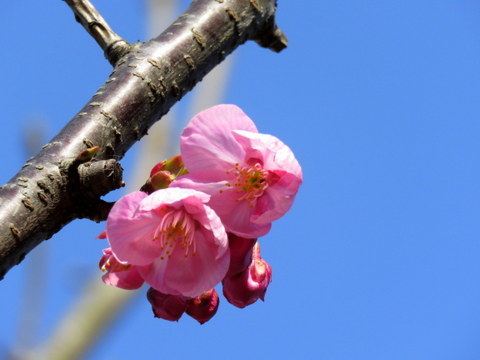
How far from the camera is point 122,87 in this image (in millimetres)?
1444

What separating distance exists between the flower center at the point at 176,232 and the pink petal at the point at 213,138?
0.09 meters

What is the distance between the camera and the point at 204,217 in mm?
1210

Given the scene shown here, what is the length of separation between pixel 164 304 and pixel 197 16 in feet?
2.49

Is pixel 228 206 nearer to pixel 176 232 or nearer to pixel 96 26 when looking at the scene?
pixel 176 232

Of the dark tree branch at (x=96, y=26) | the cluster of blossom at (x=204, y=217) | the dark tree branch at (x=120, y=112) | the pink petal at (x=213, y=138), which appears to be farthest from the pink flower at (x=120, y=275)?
the dark tree branch at (x=96, y=26)

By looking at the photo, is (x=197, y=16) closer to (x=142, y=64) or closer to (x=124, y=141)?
(x=142, y=64)

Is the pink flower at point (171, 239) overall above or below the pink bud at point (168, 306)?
above

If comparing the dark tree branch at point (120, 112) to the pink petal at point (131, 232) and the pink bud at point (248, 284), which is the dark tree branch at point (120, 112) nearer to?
the pink petal at point (131, 232)

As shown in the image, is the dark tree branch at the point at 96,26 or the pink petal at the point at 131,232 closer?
the pink petal at the point at 131,232

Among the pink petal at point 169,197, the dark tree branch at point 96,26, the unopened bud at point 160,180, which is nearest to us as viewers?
the pink petal at point 169,197

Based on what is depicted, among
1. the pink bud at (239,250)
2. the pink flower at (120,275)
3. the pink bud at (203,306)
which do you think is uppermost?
the pink bud at (239,250)

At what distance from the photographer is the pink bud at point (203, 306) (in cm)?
132

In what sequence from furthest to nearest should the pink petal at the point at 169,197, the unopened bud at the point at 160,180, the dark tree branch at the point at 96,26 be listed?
the dark tree branch at the point at 96,26 → the unopened bud at the point at 160,180 → the pink petal at the point at 169,197

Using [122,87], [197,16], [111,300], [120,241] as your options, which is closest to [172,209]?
[120,241]
